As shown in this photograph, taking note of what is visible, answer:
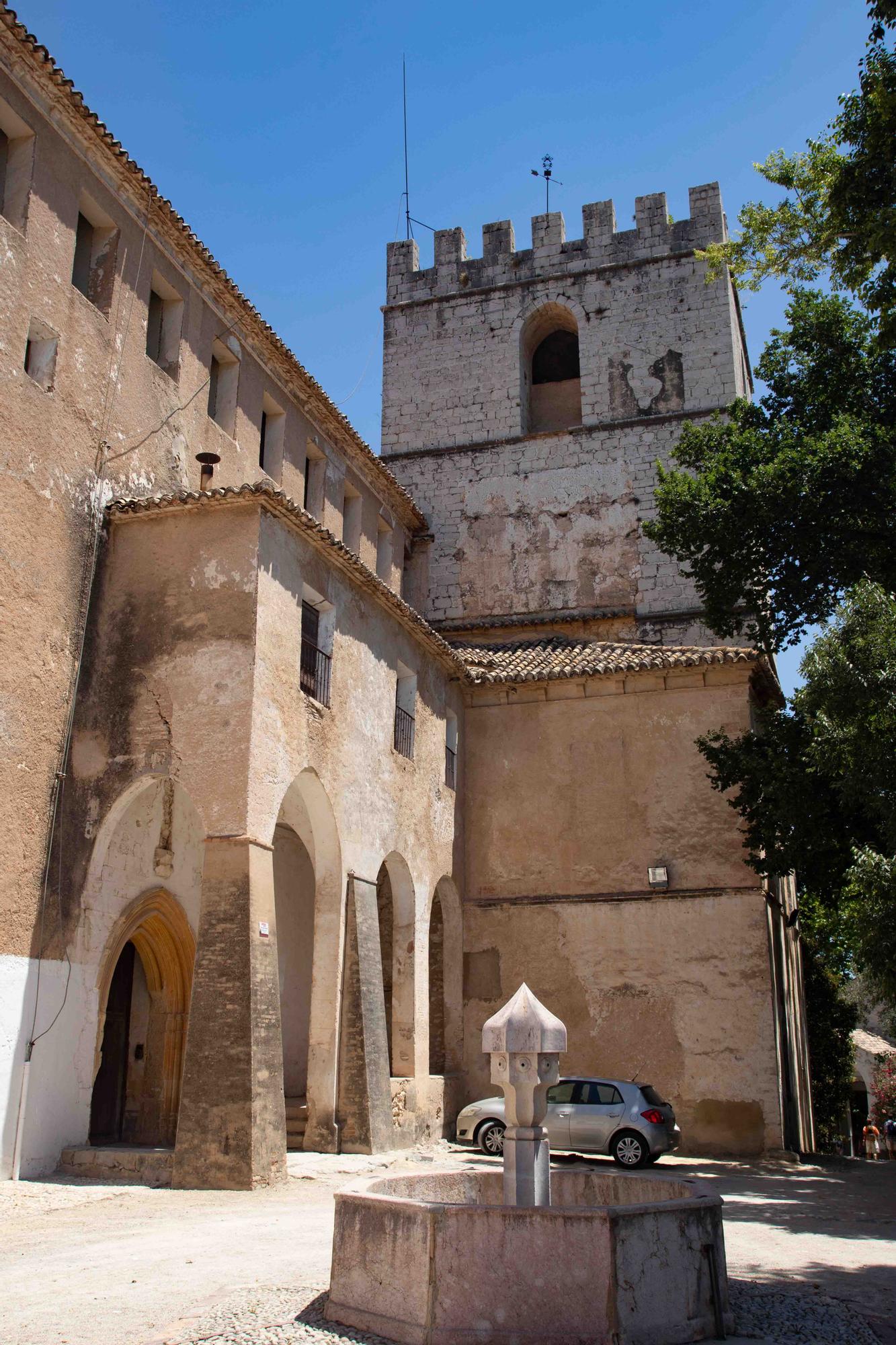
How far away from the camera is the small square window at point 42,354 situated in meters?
14.1

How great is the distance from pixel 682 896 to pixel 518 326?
15283 millimetres

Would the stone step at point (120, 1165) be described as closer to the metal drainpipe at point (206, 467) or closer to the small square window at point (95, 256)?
the metal drainpipe at point (206, 467)

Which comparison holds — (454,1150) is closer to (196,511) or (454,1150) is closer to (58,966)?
(58,966)

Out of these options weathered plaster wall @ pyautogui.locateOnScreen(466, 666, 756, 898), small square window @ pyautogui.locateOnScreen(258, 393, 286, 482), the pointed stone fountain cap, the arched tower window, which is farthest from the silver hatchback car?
the arched tower window

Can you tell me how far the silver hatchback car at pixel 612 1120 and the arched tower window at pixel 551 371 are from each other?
16527 mm

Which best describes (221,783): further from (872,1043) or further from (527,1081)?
(872,1043)

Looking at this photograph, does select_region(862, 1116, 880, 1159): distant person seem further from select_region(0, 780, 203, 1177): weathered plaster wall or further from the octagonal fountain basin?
the octagonal fountain basin

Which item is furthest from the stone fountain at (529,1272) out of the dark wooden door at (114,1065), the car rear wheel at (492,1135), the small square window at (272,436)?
the small square window at (272,436)

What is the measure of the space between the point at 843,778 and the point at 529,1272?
8.94m

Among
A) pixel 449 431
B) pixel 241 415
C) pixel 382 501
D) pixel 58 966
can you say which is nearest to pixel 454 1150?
pixel 58 966

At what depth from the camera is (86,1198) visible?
1139 cm

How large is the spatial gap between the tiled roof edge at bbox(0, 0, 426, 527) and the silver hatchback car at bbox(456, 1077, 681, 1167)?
1218 centimetres

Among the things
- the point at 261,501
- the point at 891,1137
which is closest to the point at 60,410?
the point at 261,501

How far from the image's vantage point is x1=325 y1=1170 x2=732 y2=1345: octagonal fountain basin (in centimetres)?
609
